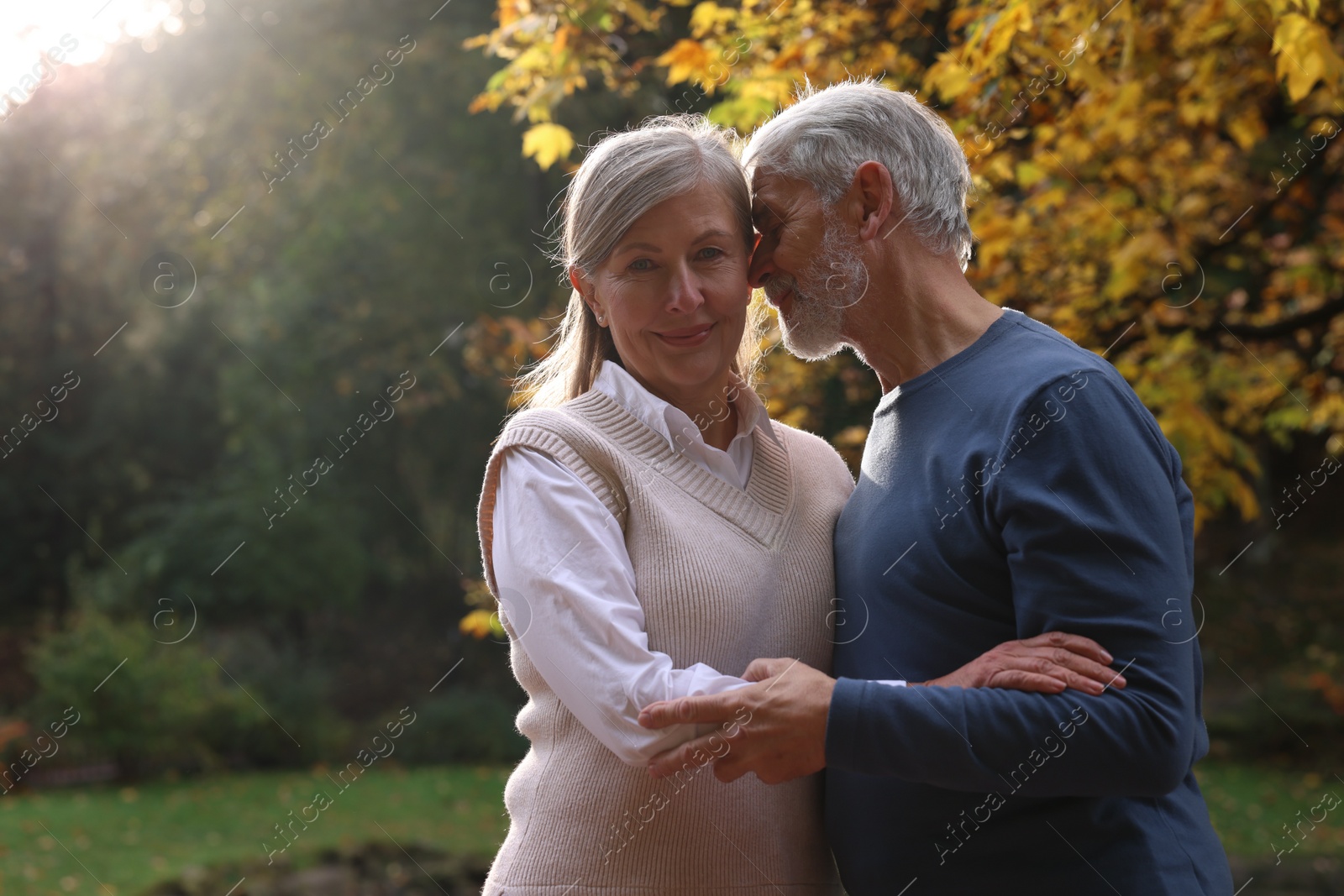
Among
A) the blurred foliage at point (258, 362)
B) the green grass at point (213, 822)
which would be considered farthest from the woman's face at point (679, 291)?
the blurred foliage at point (258, 362)

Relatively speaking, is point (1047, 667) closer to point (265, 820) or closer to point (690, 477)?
point (690, 477)

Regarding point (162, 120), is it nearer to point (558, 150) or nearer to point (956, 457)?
point (558, 150)

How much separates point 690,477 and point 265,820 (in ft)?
27.0

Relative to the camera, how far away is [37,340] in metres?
13.6

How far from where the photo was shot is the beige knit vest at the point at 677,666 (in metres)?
1.78

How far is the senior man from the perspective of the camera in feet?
5.08

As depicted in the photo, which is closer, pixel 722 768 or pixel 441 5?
pixel 722 768

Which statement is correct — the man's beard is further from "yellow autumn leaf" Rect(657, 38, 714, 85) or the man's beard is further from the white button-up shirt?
"yellow autumn leaf" Rect(657, 38, 714, 85)

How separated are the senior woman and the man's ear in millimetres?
197

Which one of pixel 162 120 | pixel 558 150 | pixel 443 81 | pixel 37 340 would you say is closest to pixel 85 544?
pixel 37 340

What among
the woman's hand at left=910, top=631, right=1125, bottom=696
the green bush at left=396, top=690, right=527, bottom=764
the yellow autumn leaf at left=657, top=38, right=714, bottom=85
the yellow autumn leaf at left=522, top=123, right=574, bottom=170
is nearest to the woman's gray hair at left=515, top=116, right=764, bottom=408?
the woman's hand at left=910, top=631, right=1125, bottom=696

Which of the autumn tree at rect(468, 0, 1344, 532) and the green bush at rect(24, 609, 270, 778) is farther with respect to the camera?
the green bush at rect(24, 609, 270, 778)

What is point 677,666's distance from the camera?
1.78 meters

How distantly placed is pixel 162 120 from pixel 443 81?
2.88 meters
